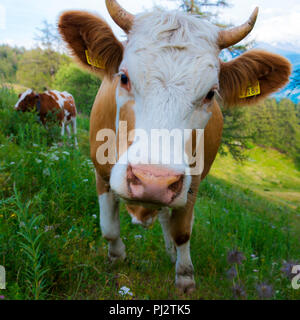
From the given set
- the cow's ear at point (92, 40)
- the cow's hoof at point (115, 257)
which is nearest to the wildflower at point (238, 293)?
the cow's hoof at point (115, 257)

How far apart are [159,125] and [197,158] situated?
1061 mm

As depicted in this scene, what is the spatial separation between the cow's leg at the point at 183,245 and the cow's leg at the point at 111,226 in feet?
1.88

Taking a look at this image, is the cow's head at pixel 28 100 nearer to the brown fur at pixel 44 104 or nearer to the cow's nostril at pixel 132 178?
the brown fur at pixel 44 104

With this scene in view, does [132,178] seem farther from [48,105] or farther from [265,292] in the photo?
[48,105]

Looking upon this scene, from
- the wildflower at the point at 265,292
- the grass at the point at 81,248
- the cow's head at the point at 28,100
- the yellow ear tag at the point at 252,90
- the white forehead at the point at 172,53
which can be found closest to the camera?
the white forehead at the point at 172,53

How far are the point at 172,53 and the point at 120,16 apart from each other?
0.62 metres

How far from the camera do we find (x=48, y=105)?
841 centimetres

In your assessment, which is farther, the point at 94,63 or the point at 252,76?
the point at 252,76

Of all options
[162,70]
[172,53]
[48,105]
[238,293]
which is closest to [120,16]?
[172,53]

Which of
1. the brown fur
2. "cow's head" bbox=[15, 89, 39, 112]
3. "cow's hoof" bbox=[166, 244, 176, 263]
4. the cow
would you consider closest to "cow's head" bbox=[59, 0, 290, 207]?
"cow's hoof" bbox=[166, 244, 176, 263]

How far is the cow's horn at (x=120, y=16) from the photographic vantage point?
213 centimetres

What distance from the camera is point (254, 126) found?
15.2 meters
